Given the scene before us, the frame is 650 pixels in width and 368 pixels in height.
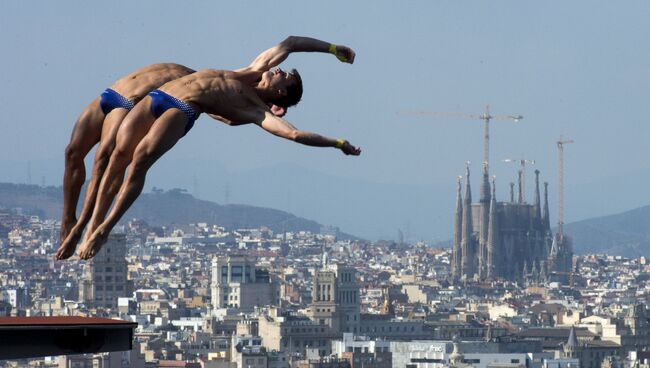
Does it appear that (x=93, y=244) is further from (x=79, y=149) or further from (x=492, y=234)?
(x=492, y=234)

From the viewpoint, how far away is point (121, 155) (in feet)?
27.6

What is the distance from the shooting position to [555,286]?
162 metres

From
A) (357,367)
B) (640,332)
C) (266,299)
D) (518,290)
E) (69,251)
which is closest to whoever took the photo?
(69,251)

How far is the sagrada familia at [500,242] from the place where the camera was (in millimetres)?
166000

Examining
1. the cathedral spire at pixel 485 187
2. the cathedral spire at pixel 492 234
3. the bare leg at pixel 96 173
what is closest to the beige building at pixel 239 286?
the cathedral spire at pixel 492 234

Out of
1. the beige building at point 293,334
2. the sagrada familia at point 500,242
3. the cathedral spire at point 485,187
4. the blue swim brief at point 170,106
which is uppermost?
the cathedral spire at point 485,187

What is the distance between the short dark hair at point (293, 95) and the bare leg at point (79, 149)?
0.55m

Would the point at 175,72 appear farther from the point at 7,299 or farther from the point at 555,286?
the point at 555,286

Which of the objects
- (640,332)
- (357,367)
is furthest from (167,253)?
(357,367)

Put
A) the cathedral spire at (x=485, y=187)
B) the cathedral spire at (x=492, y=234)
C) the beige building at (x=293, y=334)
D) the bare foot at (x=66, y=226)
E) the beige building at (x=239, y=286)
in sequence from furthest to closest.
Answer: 1. the cathedral spire at (x=485, y=187)
2. the cathedral spire at (x=492, y=234)
3. the beige building at (x=239, y=286)
4. the beige building at (x=293, y=334)
5. the bare foot at (x=66, y=226)

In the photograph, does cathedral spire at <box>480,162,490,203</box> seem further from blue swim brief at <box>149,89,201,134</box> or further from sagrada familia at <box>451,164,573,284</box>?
blue swim brief at <box>149,89,201,134</box>

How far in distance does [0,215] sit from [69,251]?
190 m

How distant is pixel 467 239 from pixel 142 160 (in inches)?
6220

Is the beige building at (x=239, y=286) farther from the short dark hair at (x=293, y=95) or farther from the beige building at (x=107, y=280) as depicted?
the short dark hair at (x=293, y=95)
